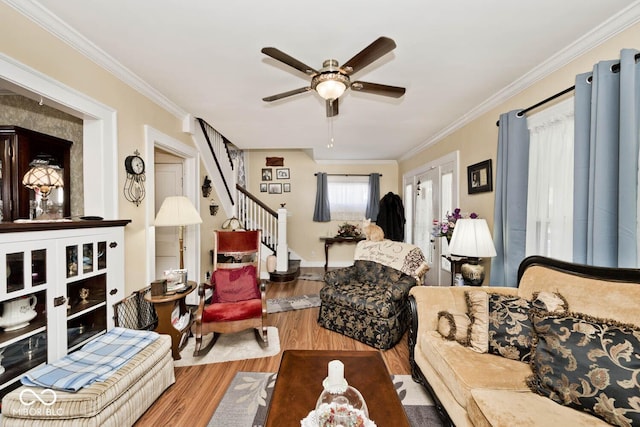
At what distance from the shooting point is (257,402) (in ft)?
5.73

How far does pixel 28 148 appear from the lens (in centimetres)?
→ 235

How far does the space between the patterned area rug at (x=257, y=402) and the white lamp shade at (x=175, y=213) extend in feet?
4.67

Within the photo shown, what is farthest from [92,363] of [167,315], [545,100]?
[545,100]

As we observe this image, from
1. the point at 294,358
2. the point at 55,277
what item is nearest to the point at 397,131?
the point at 294,358

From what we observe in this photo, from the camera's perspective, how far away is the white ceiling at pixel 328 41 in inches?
57.3

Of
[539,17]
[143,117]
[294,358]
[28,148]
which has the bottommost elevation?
[294,358]

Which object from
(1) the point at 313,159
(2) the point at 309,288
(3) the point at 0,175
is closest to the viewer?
(3) the point at 0,175

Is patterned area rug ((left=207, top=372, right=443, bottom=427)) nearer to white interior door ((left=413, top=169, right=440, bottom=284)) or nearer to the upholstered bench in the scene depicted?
the upholstered bench

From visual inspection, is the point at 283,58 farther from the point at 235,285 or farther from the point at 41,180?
the point at 235,285

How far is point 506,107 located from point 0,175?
4811mm

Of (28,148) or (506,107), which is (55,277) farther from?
(506,107)

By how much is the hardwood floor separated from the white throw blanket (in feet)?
2.45

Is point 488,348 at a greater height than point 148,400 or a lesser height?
greater

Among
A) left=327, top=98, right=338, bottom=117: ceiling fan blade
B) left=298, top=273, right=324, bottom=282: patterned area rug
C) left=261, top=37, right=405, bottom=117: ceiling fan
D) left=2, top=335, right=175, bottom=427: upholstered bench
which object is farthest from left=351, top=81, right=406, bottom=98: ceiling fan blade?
left=298, top=273, right=324, bottom=282: patterned area rug
